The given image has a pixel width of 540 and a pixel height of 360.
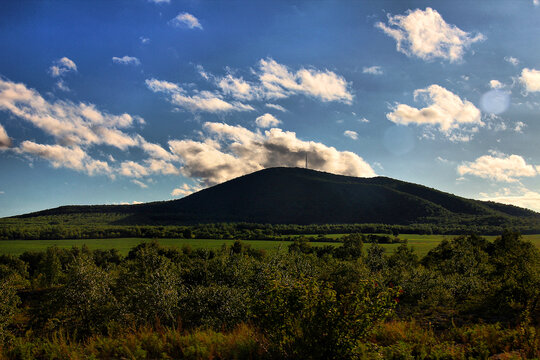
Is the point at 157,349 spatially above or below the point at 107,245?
above

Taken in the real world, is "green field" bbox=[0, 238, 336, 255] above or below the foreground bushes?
below

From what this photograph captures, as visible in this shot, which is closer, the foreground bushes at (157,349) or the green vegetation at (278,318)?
the green vegetation at (278,318)

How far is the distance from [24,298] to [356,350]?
80837 mm

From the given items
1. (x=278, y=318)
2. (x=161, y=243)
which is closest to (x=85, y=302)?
(x=278, y=318)

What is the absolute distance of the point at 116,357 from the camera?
10367 mm

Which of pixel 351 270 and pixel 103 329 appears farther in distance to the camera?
pixel 351 270

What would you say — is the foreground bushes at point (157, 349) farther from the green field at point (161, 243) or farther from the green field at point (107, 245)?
the green field at point (107, 245)

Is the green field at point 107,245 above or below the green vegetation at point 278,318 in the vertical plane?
below

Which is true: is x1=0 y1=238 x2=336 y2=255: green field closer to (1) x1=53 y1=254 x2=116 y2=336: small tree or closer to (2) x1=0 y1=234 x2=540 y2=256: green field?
(2) x1=0 y1=234 x2=540 y2=256: green field

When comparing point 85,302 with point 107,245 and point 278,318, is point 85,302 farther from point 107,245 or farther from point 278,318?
point 107,245

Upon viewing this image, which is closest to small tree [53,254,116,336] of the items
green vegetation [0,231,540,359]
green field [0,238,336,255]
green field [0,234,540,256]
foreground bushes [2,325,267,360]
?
green vegetation [0,231,540,359]

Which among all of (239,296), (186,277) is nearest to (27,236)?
(186,277)

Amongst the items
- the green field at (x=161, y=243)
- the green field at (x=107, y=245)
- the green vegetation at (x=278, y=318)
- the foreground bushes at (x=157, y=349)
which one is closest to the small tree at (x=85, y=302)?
the green vegetation at (x=278, y=318)

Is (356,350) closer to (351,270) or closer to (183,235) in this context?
(351,270)
